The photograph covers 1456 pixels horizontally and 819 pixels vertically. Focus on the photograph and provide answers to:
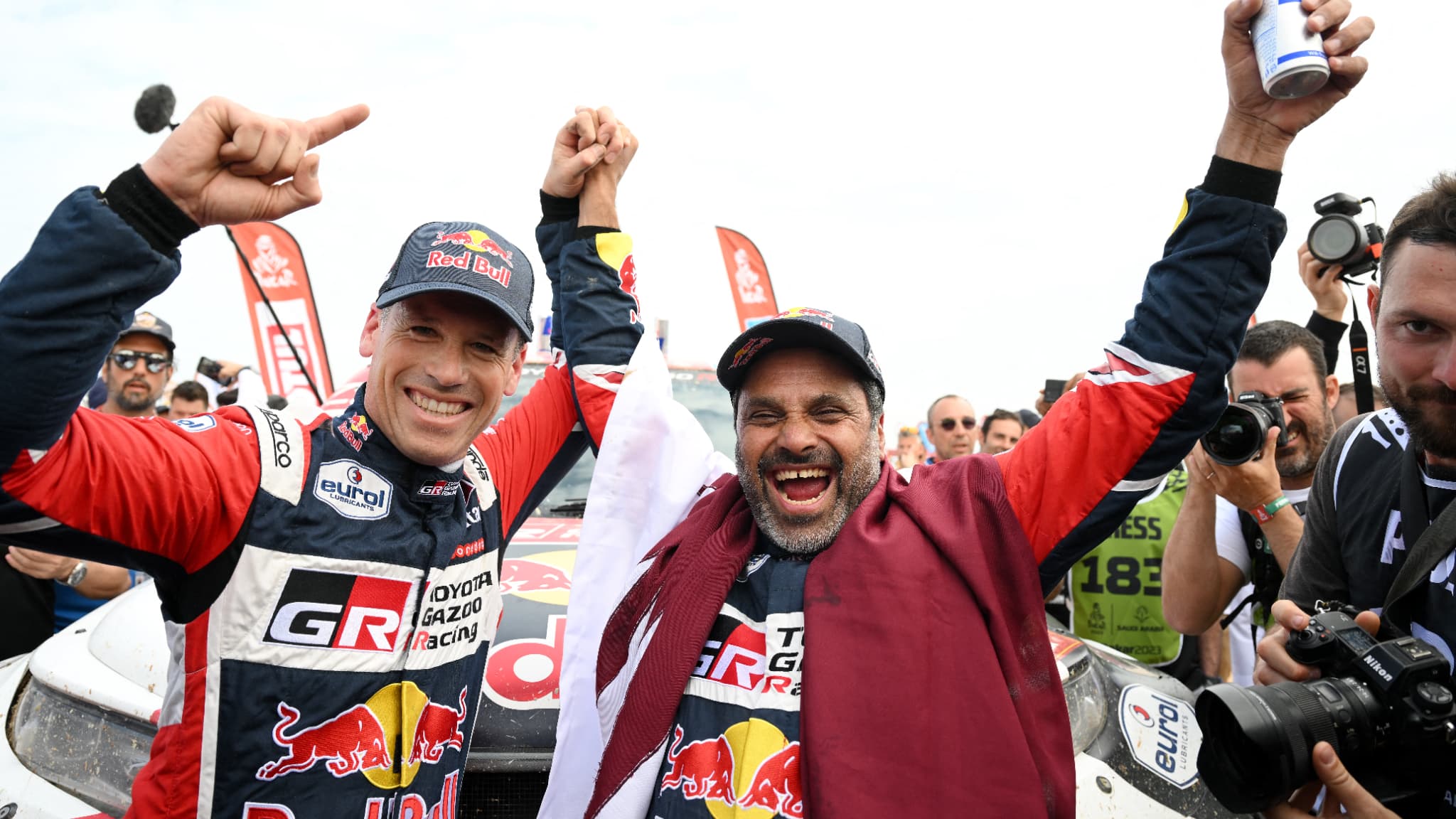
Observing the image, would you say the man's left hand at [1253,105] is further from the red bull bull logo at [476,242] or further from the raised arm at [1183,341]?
the red bull bull logo at [476,242]

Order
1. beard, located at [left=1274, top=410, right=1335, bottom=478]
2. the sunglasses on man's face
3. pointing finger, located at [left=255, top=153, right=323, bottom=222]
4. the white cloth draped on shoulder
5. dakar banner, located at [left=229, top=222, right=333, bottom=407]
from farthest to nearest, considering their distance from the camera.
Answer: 1. dakar banner, located at [left=229, top=222, right=333, bottom=407]
2. the sunglasses on man's face
3. beard, located at [left=1274, top=410, right=1335, bottom=478]
4. the white cloth draped on shoulder
5. pointing finger, located at [left=255, top=153, right=323, bottom=222]

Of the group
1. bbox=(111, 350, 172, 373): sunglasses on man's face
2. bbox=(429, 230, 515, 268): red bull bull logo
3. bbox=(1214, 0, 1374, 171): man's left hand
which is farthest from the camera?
bbox=(111, 350, 172, 373): sunglasses on man's face

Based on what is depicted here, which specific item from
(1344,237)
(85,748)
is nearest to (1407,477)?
(1344,237)

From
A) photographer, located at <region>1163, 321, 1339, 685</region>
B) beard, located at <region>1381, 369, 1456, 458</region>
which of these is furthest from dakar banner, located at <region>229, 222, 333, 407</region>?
beard, located at <region>1381, 369, 1456, 458</region>

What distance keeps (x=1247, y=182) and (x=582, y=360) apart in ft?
5.31

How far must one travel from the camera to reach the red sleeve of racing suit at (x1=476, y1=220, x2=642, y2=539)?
242cm

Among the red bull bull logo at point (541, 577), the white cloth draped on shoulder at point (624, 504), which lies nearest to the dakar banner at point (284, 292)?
the red bull bull logo at point (541, 577)

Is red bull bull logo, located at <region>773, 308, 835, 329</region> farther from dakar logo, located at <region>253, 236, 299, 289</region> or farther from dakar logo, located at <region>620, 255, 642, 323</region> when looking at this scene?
dakar logo, located at <region>253, 236, 299, 289</region>

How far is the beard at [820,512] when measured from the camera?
2061mm

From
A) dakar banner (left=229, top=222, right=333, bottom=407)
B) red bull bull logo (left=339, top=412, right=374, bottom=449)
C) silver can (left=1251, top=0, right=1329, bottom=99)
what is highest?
dakar banner (left=229, top=222, right=333, bottom=407)

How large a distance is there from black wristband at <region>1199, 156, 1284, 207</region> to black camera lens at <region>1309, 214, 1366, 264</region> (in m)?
1.34

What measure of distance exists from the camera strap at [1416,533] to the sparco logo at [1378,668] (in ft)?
0.67

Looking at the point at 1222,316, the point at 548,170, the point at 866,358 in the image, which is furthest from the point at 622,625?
the point at 1222,316

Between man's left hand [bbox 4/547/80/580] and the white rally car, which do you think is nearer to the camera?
the white rally car
